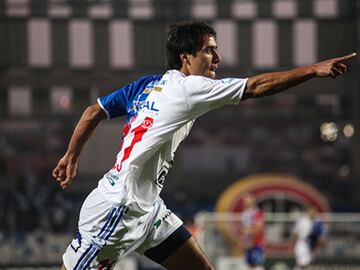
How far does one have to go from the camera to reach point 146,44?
20.8m

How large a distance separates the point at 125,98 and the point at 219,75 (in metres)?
14.7

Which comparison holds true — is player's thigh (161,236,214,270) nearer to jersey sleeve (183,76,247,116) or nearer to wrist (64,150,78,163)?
wrist (64,150,78,163)

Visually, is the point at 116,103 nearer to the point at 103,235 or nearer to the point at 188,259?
the point at 103,235

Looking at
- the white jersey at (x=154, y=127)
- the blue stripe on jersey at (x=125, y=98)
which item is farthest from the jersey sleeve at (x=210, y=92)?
the blue stripe on jersey at (x=125, y=98)

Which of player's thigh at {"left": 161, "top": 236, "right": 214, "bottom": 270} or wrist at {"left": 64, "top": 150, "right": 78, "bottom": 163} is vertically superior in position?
wrist at {"left": 64, "top": 150, "right": 78, "bottom": 163}

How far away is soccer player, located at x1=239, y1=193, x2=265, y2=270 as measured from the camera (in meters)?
16.0

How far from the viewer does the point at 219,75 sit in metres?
20.1

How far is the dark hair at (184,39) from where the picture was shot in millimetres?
5352

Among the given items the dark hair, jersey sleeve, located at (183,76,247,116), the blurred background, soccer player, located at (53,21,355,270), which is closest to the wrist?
soccer player, located at (53,21,355,270)

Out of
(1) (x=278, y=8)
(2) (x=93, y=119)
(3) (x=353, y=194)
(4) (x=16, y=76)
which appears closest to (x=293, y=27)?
(1) (x=278, y=8)

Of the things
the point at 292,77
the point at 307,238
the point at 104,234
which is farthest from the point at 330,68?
the point at 307,238

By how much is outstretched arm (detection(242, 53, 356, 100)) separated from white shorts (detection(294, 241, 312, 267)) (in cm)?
1261

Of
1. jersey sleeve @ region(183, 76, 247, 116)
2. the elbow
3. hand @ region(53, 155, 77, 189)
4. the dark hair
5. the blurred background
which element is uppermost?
the dark hair

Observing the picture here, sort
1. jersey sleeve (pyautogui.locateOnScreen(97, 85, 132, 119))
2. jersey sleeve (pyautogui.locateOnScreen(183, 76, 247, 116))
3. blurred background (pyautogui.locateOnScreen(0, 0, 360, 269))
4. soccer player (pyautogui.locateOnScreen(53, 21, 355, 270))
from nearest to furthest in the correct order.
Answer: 1. jersey sleeve (pyautogui.locateOnScreen(183, 76, 247, 116))
2. soccer player (pyautogui.locateOnScreen(53, 21, 355, 270))
3. jersey sleeve (pyautogui.locateOnScreen(97, 85, 132, 119))
4. blurred background (pyautogui.locateOnScreen(0, 0, 360, 269))
